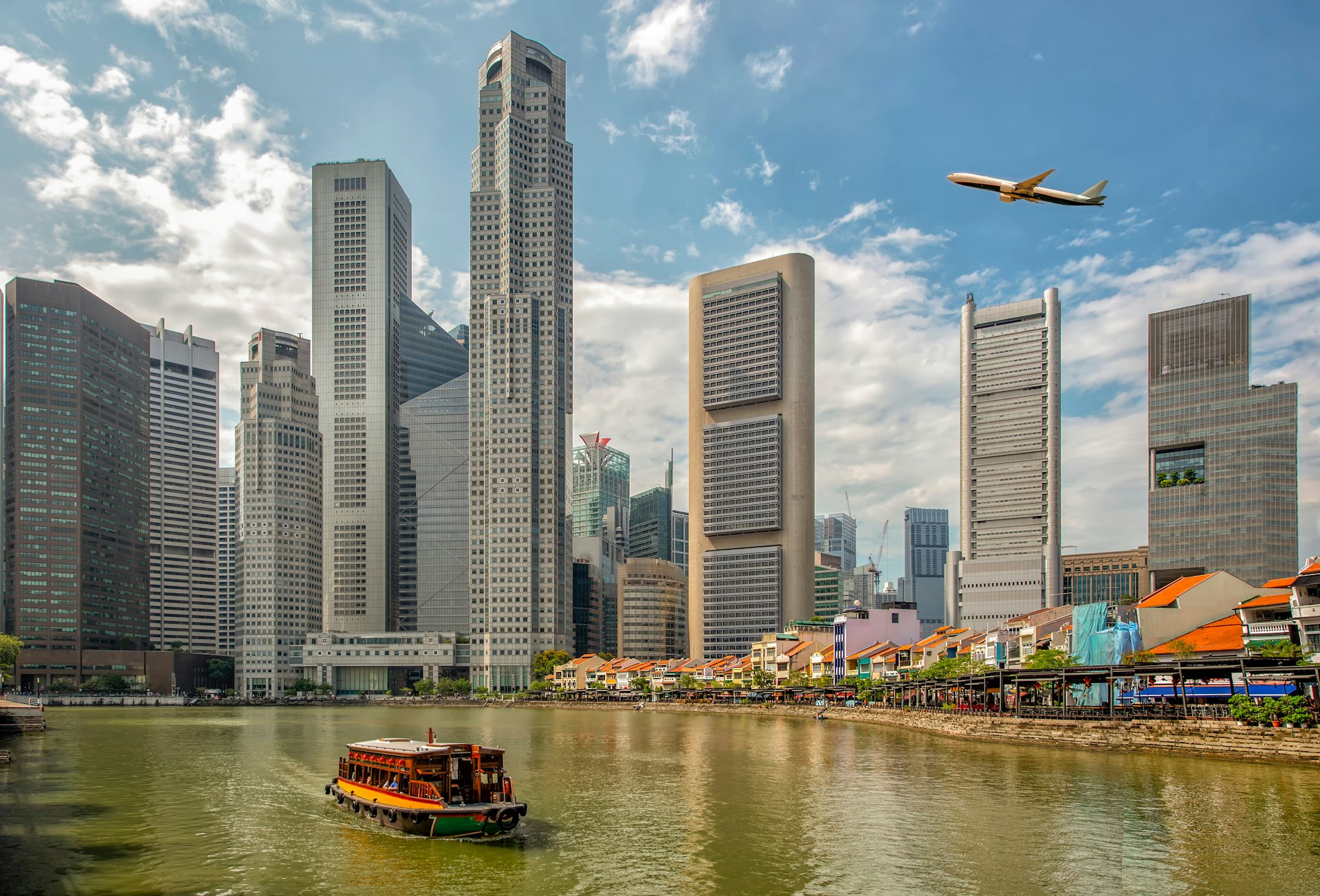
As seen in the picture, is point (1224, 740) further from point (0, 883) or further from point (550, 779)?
point (0, 883)

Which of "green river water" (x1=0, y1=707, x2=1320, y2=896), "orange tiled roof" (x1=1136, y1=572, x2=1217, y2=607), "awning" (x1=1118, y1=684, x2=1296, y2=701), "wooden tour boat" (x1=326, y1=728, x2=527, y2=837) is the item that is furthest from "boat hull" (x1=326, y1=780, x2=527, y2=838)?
"orange tiled roof" (x1=1136, y1=572, x2=1217, y2=607)

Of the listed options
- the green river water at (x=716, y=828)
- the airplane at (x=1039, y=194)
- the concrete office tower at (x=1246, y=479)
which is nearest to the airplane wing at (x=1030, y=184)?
the airplane at (x=1039, y=194)

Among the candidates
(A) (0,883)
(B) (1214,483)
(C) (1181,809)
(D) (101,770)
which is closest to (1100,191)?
(C) (1181,809)

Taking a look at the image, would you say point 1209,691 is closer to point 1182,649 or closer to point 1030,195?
point 1182,649

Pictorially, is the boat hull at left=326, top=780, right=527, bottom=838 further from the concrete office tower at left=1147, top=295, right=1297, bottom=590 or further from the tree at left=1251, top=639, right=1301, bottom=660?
the concrete office tower at left=1147, top=295, right=1297, bottom=590

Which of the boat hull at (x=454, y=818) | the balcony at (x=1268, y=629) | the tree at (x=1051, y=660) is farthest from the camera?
the tree at (x=1051, y=660)

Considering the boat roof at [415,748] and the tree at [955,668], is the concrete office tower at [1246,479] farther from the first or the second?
the boat roof at [415,748]
